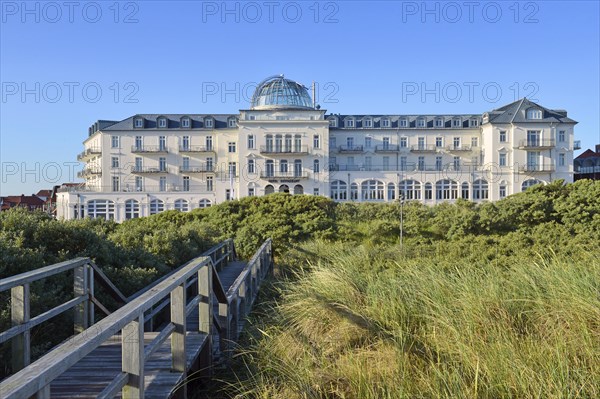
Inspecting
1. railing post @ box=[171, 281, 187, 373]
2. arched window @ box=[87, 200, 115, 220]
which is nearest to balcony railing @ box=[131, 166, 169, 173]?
arched window @ box=[87, 200, 115, 220]

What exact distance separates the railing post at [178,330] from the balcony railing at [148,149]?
53022 mm

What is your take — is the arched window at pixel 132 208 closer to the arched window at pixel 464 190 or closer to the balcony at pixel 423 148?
the balcony at pixel 423 148

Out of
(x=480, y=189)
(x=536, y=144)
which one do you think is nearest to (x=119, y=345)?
(x=480, y=189)

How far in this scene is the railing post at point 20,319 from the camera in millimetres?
4059

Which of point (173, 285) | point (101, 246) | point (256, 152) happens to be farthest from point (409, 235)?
point (256, 152)

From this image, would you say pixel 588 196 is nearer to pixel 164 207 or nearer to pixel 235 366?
pixel 235 366

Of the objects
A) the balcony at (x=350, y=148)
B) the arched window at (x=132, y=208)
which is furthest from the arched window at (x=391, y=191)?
the arched window at (x=132, y=208)

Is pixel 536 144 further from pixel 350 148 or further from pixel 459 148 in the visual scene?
pixel 350 148

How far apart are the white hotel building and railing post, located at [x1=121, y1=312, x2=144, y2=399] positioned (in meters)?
47.7

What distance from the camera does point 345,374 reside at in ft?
13.6

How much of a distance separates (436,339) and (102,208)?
4939 cm

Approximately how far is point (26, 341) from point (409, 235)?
20.8 m

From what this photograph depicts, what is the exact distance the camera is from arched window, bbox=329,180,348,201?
5275cm

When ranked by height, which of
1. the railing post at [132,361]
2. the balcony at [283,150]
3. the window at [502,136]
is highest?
the window at [502,136]
